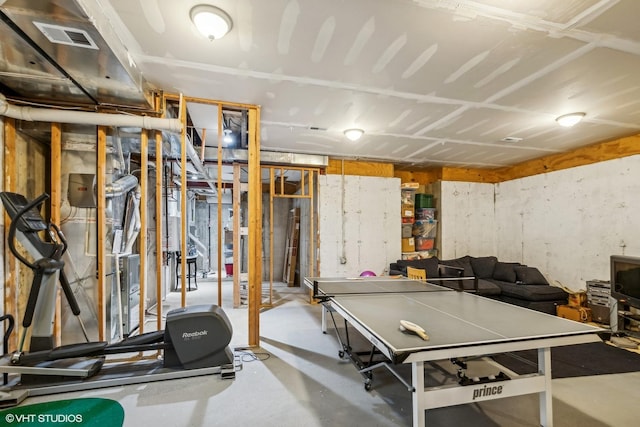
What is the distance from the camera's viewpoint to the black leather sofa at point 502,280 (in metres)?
4.87

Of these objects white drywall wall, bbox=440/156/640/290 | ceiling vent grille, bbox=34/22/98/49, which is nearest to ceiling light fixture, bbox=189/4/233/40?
ceiling vent grille, bbox=34/22/98/49

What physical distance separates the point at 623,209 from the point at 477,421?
472 centimetres

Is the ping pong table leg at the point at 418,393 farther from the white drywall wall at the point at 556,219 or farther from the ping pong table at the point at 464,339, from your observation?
the white drywall wall at the point at 556,219

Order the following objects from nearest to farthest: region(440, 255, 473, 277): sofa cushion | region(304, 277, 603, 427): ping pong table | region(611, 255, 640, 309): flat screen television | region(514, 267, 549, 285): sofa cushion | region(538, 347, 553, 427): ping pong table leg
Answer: region(304, 277, 603, 427): ping pong table, region(538, 347, 553, 427): ping pong table leg, region(611, 255, 640, 309): flat screen television, region(514, 267, 549, 285): sofa cushion, region(440, 255, 473, 277): sofa cushion

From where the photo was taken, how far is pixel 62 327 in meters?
3.16

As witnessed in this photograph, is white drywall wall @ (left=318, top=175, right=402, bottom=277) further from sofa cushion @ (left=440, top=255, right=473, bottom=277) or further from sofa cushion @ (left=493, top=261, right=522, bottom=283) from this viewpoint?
sofa cushion @ (left=493, top=261, right=522, bottom=283)

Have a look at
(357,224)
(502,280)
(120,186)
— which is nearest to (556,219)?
(502,280)

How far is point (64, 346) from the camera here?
2.64 m

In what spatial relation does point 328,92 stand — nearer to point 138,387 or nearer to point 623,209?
point 138,387

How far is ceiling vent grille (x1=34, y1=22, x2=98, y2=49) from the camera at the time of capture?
1.93 m

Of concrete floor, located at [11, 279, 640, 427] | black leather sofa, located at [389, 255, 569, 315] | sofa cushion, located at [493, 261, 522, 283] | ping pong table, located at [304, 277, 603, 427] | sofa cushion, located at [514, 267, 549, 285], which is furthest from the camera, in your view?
sofa cushion, located at [493, 261, 522, 283]

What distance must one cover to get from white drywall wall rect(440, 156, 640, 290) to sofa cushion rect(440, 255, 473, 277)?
30 cm

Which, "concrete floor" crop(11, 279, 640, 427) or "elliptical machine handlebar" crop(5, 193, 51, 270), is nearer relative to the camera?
"concrete floor" crop(11, 279, 640, 427)

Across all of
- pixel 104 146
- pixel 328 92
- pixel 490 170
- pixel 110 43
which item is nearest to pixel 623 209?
pixel 490 170
